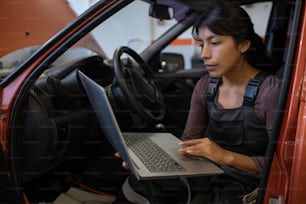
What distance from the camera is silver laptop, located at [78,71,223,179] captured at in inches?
36.6

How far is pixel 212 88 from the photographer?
1.22m

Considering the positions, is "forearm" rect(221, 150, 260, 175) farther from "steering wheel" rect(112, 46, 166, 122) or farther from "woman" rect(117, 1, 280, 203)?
"steering wheel" rect(112, 46, 166, 122)

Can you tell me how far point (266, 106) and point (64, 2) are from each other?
3.70ft

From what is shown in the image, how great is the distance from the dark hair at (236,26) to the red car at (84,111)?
0.54 ft

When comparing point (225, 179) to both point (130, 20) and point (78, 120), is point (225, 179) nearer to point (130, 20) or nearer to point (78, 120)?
point (78, 120)

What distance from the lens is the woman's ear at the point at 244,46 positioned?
1124mm

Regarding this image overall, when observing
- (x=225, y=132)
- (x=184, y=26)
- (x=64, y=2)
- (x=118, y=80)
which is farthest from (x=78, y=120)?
(x=184, y=26)

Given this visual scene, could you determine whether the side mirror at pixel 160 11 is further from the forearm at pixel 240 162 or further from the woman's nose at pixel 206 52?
the forearm at pixel 240 162

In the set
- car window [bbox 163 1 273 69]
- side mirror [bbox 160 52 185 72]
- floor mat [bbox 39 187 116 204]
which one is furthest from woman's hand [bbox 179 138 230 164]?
car window [bbox 163 1 273 69]

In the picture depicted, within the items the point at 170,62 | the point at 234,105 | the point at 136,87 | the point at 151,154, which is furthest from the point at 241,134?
the point at 170,62

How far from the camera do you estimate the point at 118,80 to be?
1318 mm

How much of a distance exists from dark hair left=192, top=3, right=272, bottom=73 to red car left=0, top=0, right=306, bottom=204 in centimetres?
16

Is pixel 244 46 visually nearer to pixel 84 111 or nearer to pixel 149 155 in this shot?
pixel 149 155

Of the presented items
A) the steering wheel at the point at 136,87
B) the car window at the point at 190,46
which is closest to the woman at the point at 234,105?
the steering wheel at the point at 136,87
